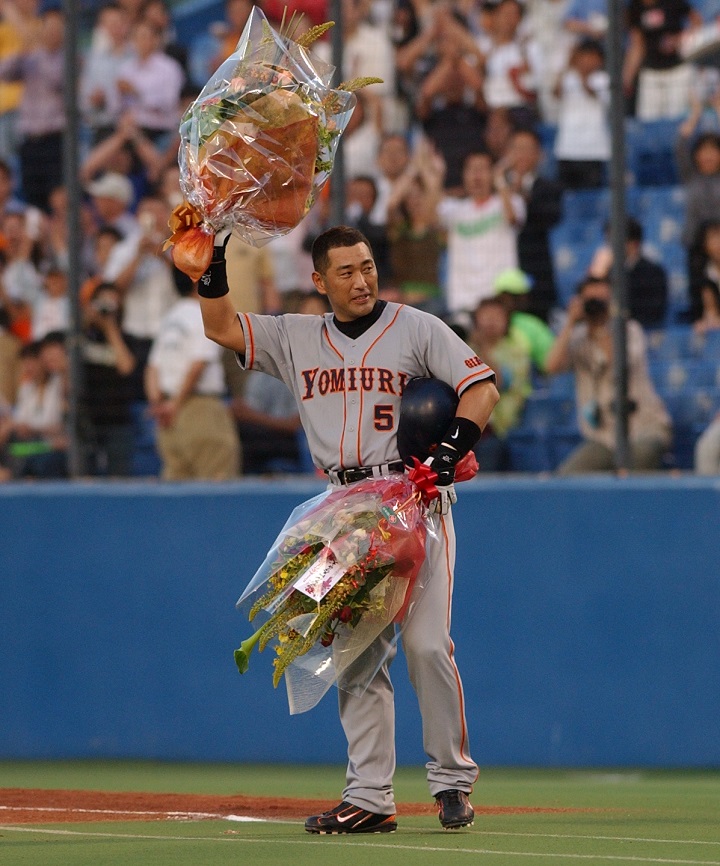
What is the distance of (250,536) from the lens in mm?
8484

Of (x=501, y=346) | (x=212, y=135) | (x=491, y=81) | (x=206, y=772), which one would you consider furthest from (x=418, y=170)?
(x=212, y=135)

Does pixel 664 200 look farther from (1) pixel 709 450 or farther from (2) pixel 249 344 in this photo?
(2) pixel 249 344

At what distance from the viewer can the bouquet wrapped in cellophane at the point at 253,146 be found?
207 inches

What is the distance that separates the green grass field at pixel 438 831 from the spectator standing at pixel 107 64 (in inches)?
194

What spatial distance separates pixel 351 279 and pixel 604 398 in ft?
11.0

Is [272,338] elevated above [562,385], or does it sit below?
above

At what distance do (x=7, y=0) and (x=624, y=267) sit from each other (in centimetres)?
568

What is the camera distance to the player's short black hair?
5320mm

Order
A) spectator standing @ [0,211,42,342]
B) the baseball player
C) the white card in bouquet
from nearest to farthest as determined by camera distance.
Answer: the white card in bouquet → the baseball player → spectator standing @ [0,211,42,342]

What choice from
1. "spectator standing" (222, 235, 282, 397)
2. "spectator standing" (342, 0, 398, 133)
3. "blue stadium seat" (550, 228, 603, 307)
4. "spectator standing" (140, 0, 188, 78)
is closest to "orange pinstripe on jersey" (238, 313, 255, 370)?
"blue stadium seat" (550, 228, 603, 307)

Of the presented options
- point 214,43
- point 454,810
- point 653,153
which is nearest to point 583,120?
point 653,153

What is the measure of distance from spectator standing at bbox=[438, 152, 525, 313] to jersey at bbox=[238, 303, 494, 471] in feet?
12.7

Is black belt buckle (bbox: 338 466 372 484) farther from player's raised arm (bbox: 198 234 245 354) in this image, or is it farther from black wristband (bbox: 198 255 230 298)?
black wristband (bbox: 198 255 230 298)

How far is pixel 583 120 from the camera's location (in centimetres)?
975
